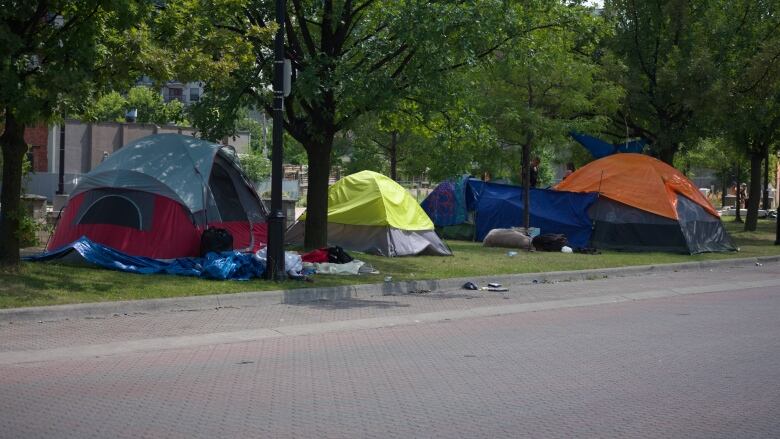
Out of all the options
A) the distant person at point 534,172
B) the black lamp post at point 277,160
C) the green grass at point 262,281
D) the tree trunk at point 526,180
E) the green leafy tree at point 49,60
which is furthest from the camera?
the distant person at point 534,172

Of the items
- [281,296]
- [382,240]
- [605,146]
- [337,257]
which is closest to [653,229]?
[605,146]

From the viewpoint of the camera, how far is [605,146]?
1109 inches

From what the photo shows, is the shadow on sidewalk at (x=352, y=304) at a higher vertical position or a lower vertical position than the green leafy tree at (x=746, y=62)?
lower

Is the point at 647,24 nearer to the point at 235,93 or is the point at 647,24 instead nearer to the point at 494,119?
the point at 494,119

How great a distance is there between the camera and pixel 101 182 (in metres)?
15.8

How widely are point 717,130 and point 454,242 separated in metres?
9.19

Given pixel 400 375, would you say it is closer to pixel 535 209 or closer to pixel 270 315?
pixel 270 315

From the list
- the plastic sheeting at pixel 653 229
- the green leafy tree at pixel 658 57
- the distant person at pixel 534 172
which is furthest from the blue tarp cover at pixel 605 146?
the plastic sheeting at pixel 653 229

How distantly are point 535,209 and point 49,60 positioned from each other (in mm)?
Answer: 15578

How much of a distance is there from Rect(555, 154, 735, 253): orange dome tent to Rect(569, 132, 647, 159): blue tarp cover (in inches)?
131

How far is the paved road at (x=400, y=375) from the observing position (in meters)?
6.75

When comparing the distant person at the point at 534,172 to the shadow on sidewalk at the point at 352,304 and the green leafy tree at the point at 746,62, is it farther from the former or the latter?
the shadow on sidewalk at the point at 352,304

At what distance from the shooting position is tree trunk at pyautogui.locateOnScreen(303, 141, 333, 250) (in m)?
17.9

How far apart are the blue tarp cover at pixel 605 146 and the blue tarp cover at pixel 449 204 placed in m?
4.30
